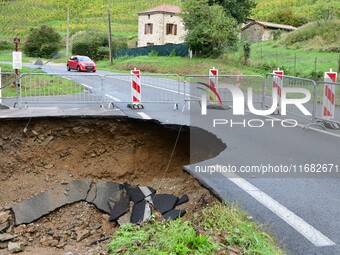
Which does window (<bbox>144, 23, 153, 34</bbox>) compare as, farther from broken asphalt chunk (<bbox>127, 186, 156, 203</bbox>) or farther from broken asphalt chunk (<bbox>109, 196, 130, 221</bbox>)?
broken asphalt chunk (<bbox>109, 196, 130, 221</bbox>)

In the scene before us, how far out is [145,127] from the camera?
9.09m

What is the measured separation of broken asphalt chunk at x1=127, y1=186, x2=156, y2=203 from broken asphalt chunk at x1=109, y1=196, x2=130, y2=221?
0.10 metres

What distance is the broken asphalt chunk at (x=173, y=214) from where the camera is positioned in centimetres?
565

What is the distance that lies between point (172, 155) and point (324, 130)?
412cm

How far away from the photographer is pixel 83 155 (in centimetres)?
885

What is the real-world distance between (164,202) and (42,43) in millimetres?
32580

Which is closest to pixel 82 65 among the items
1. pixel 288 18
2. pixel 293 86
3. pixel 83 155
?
pixel 293 86

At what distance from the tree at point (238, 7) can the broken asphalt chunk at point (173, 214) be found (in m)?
35.5

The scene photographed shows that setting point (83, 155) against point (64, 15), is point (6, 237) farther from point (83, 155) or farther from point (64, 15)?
point (64, 15)

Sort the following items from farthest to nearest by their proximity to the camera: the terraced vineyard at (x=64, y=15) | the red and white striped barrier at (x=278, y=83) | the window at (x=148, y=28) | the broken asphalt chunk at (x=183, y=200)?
the window at (x=148, y=28), the terraced vineyard at (x=64, y=15), the red and white striped barrier at (x=278, y=83), the broken asphalt chunk at (x=183, y=200)

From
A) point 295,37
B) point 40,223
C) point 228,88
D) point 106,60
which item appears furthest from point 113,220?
point 106,60

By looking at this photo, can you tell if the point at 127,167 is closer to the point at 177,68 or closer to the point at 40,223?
the point at 40,223

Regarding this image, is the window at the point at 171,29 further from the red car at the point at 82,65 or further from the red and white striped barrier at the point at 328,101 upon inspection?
the red and white striped barrier at the point at 328,101

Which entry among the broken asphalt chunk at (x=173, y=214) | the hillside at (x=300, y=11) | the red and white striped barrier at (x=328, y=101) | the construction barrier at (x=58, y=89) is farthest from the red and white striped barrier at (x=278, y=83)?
the hillside at (x=300, y=11)
